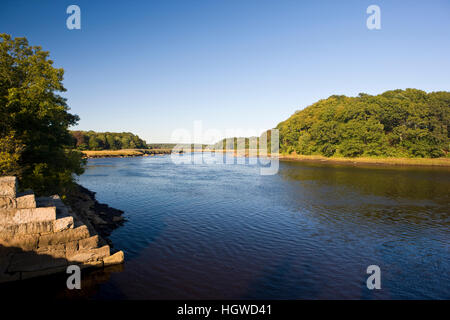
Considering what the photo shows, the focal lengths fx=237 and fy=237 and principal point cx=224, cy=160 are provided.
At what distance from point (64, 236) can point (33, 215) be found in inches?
72.3

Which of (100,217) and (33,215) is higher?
(33,215)

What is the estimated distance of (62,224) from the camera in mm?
12492

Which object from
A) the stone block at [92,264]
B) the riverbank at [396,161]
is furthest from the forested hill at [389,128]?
the stone block at [92,264]

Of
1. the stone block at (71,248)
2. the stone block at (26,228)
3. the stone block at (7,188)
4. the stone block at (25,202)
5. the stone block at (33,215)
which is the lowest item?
the stone block at (71,248)

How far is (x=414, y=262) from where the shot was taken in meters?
15.2

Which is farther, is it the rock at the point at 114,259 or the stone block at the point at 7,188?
the rock at the point at 114,259

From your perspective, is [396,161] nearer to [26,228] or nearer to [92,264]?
[92,264]

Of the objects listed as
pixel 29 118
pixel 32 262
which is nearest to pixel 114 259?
pixel 32 262

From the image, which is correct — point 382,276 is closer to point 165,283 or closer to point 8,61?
point 165,283

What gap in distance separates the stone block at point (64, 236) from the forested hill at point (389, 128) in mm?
103240

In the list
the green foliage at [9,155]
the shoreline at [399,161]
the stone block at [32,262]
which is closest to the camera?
the stone block at [32,262]

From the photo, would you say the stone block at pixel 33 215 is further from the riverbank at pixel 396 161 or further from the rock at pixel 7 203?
the riverbank at pixel 396 161

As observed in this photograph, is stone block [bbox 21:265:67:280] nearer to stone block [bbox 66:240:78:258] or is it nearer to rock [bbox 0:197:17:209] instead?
stone block [bbox 66:240:78:258]

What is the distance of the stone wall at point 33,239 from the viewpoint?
38.1ft
